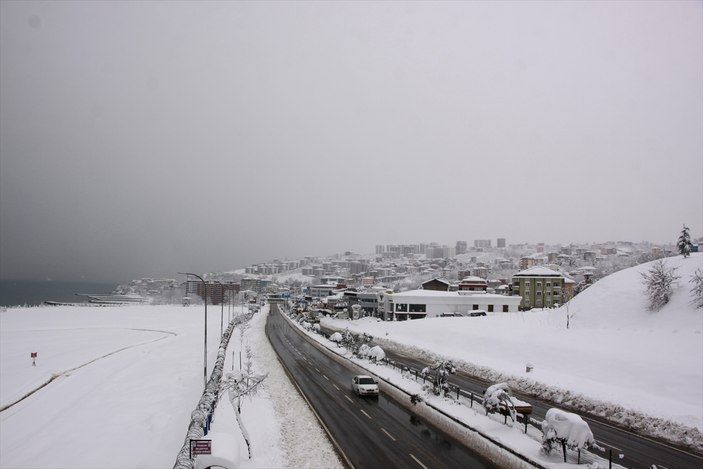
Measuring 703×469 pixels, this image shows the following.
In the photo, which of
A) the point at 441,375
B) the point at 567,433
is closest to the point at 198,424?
the point at 567,433

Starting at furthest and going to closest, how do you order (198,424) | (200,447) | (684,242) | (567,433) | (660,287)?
1. (684,242)
2. (660,287)
3. (198,424)
4. (567,433)
5. (200,447)

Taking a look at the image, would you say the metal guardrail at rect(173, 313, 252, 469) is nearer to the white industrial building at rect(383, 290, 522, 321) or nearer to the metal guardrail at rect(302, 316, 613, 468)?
the metal guardrail at rect(302, 316, 613, 468)

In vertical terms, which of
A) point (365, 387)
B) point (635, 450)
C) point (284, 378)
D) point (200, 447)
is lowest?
point (284, 378)

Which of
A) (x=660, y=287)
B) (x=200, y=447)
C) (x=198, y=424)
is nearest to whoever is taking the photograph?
(x=200, y=447)

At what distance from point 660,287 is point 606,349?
1269cm

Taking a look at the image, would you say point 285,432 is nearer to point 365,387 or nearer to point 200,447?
point 200,447

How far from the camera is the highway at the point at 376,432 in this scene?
60.8 ft

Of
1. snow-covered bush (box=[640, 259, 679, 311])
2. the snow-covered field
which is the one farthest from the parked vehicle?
snow-covered bush (box=[640, 259, 679, 311])

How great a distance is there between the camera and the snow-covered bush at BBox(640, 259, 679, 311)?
4335 cm

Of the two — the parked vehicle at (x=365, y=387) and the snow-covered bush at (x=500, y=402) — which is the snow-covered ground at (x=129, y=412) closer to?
the parked vehicle at (x=365, y=387)

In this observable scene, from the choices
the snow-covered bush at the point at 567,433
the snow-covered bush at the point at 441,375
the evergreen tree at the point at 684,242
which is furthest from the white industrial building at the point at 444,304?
the snow-covered bush at the point at 567,433

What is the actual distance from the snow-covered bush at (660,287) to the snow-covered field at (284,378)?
93cm

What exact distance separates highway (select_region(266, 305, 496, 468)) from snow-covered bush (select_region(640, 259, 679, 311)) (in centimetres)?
3358

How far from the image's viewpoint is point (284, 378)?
36.4 metres
